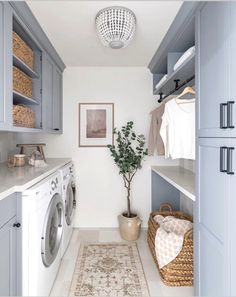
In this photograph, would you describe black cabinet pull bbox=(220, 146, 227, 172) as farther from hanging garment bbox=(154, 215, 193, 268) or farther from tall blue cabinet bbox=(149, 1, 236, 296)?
hanging garment bbox=(154, 215, 193, 268)

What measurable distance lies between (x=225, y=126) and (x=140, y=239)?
2.09 m

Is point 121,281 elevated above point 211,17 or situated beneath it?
situated beneath

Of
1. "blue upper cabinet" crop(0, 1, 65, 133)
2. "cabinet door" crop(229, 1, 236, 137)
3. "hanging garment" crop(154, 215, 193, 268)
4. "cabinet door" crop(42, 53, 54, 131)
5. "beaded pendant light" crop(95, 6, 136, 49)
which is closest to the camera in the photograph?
"cabinet door" crop(229, 1, 236, 137)

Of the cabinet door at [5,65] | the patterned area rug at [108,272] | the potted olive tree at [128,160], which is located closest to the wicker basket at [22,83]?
the cabinet door at [5,65]

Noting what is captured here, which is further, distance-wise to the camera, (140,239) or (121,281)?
(140,239)

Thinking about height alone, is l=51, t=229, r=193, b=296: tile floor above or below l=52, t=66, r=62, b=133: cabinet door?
below

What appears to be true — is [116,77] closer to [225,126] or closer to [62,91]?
[62,91]

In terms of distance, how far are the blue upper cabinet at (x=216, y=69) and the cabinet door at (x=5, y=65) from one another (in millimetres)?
1278

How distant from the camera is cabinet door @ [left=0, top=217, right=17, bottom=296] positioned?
1.16m

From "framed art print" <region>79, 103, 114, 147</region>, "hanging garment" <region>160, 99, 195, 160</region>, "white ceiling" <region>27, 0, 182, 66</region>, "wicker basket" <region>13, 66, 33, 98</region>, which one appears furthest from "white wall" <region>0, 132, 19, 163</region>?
"hanging garment" <region>160, 99, 195, 160</region>

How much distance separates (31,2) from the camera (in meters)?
1.54

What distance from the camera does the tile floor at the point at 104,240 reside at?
1.76m

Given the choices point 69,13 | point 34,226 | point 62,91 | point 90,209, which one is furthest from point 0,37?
point 90,209

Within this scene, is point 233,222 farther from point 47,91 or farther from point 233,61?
point 47,91
